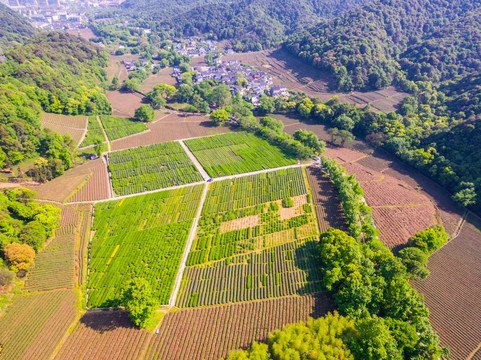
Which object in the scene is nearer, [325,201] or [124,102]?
[325,201]

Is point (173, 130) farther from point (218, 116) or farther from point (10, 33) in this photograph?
point (10, 33)

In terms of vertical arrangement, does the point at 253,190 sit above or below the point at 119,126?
above

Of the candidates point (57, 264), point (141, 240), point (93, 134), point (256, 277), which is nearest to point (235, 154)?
point (141, 240)

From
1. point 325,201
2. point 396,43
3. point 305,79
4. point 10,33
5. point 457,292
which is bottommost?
point 457,292

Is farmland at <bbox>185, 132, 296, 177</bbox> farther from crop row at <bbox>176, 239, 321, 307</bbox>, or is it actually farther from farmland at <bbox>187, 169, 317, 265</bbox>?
crop row at <bbox>176, 239, 321, 307</bbox>

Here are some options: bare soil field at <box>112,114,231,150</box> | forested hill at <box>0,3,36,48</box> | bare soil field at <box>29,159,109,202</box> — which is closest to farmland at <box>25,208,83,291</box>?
bare soil field at <box>29,159,109,202</box>

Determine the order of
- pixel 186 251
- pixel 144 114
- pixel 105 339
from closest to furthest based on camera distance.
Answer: pixel 105 339 → pixel 186 251 → pixel 144 114

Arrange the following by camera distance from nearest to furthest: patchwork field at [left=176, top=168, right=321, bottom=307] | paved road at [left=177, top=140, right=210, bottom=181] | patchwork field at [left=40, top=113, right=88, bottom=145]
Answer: patchwork field at [left=176, top=168, right=321, bottom=307] → paved road at [left=177, top=140, right=210, bottom=181] → patchwork field at [left=40, top=113, right=88, bottom=145]
